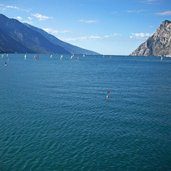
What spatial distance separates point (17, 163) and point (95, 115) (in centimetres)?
2935

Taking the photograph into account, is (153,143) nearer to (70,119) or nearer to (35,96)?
(70,119)

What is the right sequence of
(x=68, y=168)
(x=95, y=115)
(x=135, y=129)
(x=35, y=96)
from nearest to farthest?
(x=68, y=168), (x=135, y=129), (x=95, y=115), (x=35, y=96)

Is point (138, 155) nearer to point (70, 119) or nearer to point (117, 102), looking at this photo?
point (70, 119)

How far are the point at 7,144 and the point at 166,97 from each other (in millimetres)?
59977

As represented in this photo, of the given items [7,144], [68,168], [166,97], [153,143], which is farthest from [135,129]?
[166,97]

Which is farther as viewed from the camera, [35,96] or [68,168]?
[35,96]

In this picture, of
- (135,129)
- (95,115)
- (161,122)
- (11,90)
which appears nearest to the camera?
(135,129)

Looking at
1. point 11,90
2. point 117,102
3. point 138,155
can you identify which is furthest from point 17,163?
point 11,90

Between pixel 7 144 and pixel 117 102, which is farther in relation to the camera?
pixel 117 102

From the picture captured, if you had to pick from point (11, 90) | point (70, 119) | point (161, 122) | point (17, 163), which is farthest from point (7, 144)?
point (11, 90)

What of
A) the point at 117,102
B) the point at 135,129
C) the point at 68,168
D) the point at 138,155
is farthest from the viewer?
the point at 117,102

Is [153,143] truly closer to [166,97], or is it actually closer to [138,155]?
[138,155]

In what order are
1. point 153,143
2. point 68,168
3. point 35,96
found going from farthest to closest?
point 35,96 < point 153,143 < point 68,168

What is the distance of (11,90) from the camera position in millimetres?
97750
